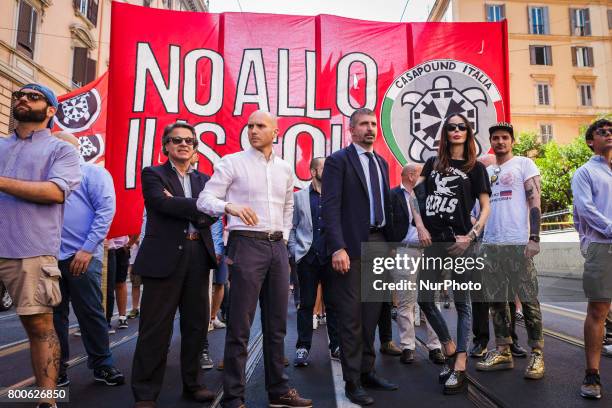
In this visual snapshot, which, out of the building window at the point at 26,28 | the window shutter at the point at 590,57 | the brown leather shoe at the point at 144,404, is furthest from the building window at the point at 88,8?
the window shutter at the point at 590,57

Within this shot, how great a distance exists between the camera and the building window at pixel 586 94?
131ft

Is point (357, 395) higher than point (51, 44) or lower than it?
lower

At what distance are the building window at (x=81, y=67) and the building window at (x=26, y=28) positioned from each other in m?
2.69

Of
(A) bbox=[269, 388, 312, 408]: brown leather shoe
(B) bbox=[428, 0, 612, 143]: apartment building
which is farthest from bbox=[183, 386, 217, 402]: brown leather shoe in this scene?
(B) bbox=[428, 0, 612, 143]: apartment building

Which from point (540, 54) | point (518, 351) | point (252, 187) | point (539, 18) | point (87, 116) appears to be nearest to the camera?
point (252, 187)

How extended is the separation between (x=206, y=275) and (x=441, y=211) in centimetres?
183

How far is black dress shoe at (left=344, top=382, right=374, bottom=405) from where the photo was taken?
292 cm

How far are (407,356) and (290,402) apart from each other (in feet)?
5.68

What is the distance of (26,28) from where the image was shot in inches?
675

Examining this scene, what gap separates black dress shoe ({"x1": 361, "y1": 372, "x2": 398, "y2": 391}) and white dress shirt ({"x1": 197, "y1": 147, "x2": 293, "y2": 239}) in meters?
1.22

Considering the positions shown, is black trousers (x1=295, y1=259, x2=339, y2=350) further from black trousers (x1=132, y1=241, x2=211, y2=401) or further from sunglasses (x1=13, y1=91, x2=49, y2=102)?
sunglasses (x1=13, y1=91, x2=49, y2=102)

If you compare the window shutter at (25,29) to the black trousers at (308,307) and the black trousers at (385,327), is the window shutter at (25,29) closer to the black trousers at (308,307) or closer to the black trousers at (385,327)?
the black trousers at (308,307)

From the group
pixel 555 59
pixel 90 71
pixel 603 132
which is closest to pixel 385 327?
pixel 603 132

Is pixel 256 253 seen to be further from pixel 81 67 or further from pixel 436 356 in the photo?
pixel 81 67
